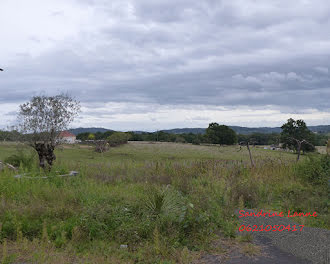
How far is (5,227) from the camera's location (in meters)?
5.77

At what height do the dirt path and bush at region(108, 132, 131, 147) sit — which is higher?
bush at region(108, 132, 131, 147)

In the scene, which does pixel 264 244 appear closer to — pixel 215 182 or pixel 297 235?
pixel 297 235

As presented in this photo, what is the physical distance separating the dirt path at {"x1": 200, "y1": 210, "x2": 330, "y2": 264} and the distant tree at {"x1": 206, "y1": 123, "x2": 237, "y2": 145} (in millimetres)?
53979

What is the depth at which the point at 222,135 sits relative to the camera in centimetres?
6028

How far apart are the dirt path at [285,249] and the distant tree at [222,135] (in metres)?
54.0

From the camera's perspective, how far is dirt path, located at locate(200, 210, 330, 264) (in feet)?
16.0

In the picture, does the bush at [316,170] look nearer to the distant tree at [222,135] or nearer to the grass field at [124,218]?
the grass field at [124,218]

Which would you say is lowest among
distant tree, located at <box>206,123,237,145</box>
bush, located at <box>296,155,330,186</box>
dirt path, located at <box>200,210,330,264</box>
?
dirt path, located at <box>200,210,330,264</box>

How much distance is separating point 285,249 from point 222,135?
55.7 metres

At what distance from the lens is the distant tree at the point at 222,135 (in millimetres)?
59859

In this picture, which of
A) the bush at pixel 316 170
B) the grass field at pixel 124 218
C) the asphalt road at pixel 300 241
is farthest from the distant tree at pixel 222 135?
the asphalt road at pixel 300 241

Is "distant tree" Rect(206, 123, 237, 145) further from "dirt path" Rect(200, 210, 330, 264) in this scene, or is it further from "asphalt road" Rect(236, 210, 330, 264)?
"dirt path" Rect(200, 210, 330, 264)

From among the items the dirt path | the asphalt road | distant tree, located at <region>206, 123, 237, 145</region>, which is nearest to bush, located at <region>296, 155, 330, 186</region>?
the asphalt road

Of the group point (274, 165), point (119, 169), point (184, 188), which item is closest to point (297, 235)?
point (184, 188)
